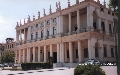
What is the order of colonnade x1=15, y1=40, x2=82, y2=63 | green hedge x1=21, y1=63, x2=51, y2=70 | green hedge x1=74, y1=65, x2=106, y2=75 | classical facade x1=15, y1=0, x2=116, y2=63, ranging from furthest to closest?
colonnade x1=15, y1=40, x2=82, y2=63
classical facade x1=15, y1=0, x2=116, y2=63
green hedge x1=21, y1=63, x2=51, y2=70
green hedge x1=74, y1=65, x2=106, y2=75

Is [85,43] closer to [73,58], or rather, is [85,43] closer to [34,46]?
[73,58]

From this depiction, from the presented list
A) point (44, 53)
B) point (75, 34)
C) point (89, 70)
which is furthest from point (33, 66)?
point (89, 70)

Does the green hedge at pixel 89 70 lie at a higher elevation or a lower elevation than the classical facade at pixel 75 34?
lower

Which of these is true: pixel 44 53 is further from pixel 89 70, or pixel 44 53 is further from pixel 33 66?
pixel 89 70

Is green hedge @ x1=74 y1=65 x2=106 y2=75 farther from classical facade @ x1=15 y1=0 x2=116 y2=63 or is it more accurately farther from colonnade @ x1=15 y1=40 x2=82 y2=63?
colonnade @ x1=15 y1=40 x2=82 y2=63

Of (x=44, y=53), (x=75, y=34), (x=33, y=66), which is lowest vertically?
(x=33, y=66)

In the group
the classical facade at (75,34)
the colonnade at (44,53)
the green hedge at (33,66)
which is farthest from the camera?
the colonnade at (44,53)

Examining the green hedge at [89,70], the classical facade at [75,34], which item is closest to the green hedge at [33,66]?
the classical facade at [75,34]

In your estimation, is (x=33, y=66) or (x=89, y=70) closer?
(x=89, y=70)

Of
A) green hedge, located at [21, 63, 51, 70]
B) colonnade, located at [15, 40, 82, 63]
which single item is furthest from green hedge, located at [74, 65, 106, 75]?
colonnade, located at [15, 40, 82, 63]

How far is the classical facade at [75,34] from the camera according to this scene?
3653 cm

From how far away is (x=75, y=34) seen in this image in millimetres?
38094

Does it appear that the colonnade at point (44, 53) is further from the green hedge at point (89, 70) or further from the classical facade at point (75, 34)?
the green hedge at point (89, 70)

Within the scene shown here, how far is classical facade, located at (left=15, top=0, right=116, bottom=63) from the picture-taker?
36531 millimetres
